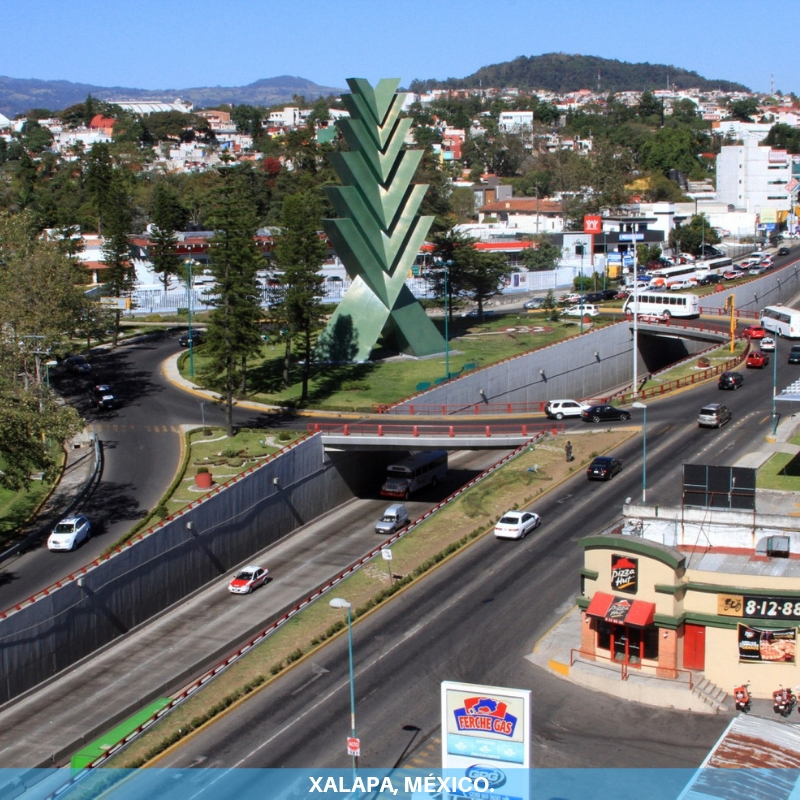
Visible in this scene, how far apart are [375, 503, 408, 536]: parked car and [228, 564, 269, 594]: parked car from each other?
7565mm

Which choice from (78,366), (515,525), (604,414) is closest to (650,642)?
(515,525)

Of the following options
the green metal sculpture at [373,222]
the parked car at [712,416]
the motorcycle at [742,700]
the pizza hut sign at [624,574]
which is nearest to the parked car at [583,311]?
the green metal sculpture at [373,222]

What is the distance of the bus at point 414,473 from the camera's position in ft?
206

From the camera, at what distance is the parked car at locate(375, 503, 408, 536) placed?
185 ft

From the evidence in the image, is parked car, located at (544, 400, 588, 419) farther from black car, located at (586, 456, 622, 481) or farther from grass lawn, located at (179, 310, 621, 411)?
grass lawn, located at (179, 310, 621, 411)

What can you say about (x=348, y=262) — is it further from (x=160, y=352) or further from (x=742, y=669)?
(x=742, y=669)

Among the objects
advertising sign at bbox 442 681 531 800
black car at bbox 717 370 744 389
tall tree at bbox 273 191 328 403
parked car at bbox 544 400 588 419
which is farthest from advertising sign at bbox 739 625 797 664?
tall tree at bbox 273 191 328 403

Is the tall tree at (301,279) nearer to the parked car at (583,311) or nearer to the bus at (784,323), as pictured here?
the parked car at (583,311)

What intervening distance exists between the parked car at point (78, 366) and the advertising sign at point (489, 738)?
2421 inches

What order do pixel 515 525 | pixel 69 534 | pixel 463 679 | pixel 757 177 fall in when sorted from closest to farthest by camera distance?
pixel 463 679 → pixel 515 525 → pixel 69 534 → pixel 757 177

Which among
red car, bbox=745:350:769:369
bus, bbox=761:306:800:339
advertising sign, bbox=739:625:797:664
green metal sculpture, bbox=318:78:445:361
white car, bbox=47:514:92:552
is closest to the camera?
advertising sign, bbox=739:625:797:664

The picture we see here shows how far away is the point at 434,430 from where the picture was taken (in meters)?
59.7

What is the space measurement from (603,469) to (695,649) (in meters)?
18.3

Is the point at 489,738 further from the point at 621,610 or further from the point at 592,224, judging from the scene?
the point at 592,224
